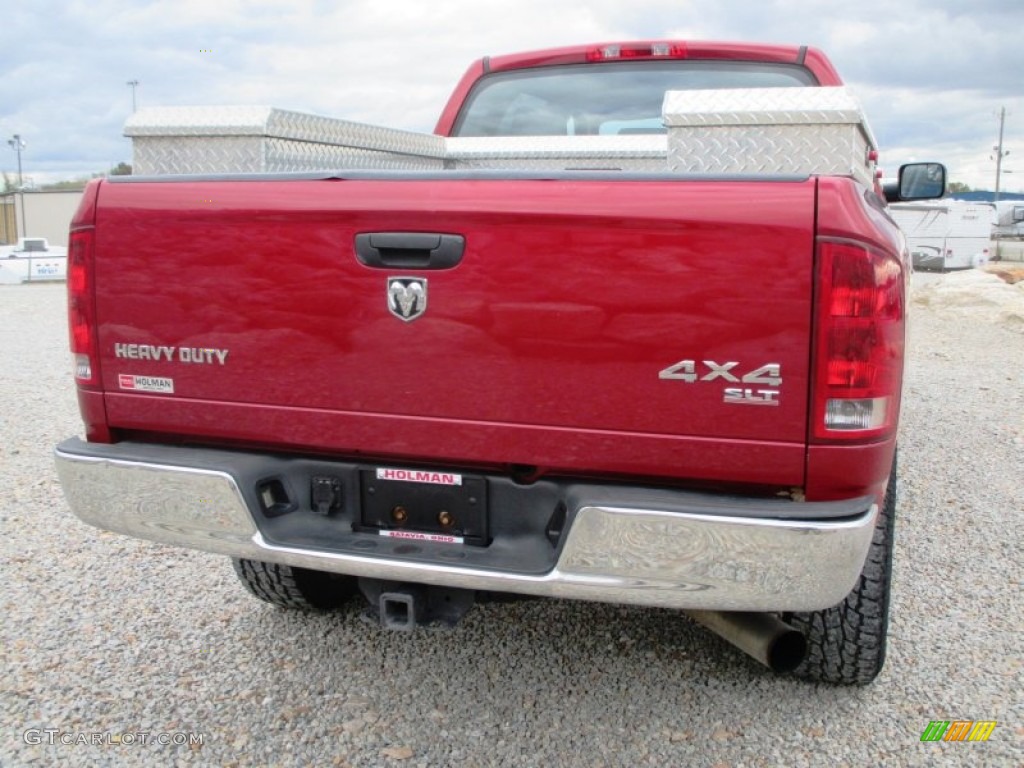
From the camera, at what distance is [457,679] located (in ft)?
10.0

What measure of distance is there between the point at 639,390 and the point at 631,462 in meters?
0.18

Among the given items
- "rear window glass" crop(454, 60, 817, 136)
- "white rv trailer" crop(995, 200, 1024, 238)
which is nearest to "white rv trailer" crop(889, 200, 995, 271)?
"white rv trailer" crop(995, 200, 1024, 238)

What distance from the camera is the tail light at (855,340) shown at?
2.00m

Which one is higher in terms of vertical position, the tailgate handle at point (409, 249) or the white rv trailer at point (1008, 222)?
the tailgate handle at point (409, 249)

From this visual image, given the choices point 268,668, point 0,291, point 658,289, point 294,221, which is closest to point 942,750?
point 658,289

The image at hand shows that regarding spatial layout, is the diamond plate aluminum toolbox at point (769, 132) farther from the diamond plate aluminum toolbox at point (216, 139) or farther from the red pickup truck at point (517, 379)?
the diamond plate aluminum toolbox at point (216, 139)

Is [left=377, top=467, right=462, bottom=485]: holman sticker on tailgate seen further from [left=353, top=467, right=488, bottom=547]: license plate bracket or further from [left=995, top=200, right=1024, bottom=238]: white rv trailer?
[left=995, top=200, right=1024, bottom=238]: white rv trailer

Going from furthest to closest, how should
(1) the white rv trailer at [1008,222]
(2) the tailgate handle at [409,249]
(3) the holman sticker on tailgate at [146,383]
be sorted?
(1) the white rv trailer at [1008,222], (3) the holman sticker on tailgate at [146,383], (2) the tailgate handle at [409,249]

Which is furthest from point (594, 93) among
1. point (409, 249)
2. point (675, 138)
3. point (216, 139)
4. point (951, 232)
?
point (951, 232)

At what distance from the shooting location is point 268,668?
124 inches

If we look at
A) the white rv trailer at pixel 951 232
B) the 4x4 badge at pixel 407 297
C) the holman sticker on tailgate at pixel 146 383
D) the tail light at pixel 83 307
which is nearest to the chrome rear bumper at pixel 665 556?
the holman sticker on tailgate at pixel 146 383

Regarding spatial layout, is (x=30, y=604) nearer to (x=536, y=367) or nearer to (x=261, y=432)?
(x=261, y=432)

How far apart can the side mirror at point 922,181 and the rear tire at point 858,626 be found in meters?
2.25
